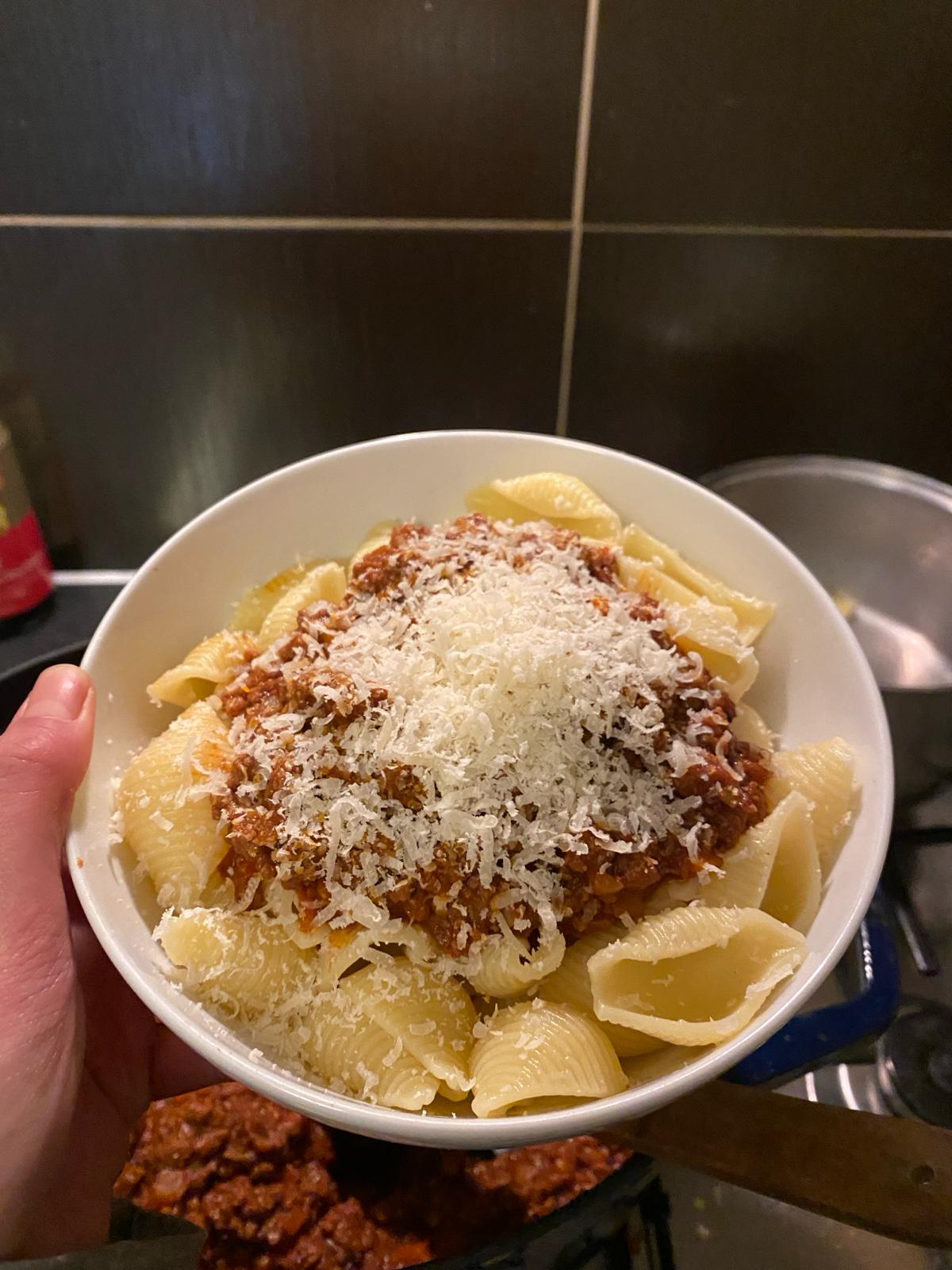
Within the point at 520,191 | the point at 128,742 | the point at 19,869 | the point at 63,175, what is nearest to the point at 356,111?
the point at 520,191

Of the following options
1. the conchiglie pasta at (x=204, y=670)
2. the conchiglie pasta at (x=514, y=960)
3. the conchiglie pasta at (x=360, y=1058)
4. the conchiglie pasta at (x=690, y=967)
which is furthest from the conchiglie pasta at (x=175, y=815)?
the conchiglie pasta at (x=690, y=967)

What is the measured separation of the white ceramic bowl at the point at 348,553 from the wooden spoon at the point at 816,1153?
0.81 feet

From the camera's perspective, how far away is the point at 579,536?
151 cm

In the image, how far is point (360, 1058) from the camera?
1.08 meters

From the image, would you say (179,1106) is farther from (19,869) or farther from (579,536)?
(579,536)

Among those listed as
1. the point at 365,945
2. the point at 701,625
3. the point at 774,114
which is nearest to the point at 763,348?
the point at 774,114

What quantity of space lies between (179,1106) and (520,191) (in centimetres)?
183

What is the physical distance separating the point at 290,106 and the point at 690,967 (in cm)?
161

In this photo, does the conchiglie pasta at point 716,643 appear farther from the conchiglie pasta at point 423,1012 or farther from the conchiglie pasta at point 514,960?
the conchiglie pasta at point 423,1012

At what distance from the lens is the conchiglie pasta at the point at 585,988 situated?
1.13 m

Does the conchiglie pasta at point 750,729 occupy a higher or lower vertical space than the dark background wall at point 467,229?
lower

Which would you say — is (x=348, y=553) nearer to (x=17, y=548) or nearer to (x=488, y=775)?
(x=488, y=775)

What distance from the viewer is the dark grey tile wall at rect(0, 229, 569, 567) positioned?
6.07 feet

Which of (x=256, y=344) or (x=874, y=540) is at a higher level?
(x=256, y=344)
